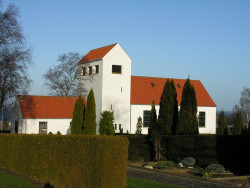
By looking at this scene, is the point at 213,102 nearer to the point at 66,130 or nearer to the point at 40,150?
the point at 66,130

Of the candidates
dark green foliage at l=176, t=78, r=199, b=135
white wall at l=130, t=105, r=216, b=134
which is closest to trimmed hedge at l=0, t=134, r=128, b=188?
dark green foliage at l=176, t=78, r=199, b=135

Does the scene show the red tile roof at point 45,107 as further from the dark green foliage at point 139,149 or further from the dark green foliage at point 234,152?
the dark green foliage at point 234,152

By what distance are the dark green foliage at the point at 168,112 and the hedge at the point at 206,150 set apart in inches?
91.6

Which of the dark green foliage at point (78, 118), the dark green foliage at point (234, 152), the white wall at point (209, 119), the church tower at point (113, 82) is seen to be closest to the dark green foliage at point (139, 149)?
the dark green foliage at point (234, 152)

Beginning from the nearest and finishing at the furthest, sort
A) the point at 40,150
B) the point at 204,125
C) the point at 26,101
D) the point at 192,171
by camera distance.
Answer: the point at 40,150 < the point at 192,171 < the point at 26,101 < the point at 204,125

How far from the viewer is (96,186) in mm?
11555

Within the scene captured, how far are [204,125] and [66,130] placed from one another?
60.9 feet

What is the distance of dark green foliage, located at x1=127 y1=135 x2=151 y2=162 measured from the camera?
24094mm

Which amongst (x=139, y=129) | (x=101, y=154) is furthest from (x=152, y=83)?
(x=101, y=154)

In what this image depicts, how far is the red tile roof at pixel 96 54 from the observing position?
138 ft

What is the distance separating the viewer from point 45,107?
3997 centimetres

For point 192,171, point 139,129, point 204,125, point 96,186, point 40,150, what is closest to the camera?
point 96,186

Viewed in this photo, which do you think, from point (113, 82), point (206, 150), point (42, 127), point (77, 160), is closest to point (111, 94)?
point (113, 82)

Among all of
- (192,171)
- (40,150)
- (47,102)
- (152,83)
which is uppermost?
(152,83)
